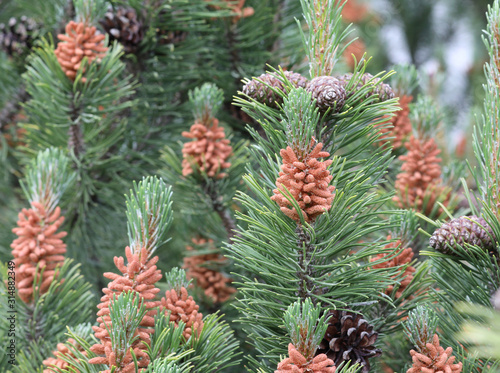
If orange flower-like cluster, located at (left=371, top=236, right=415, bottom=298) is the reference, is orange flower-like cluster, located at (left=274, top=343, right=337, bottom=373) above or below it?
below

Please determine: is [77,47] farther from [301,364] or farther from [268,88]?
[301,364]

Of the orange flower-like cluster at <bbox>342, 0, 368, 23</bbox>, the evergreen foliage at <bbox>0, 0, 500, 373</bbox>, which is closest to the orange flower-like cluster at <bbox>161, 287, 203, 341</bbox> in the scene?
the evergreen foliage at <bbox>0, 0, 500, 373</bbox>

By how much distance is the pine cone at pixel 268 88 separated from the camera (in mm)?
566

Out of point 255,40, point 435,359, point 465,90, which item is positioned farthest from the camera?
point 465,90

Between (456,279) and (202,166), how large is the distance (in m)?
0.38

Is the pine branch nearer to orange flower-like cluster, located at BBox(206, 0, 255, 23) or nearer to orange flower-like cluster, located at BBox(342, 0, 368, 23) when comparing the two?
orange flower-like cluster, located at BBox(206, 0, 255, 23)

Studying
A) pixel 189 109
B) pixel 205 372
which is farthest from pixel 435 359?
pixel 189 109

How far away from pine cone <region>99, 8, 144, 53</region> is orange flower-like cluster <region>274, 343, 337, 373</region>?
611mm

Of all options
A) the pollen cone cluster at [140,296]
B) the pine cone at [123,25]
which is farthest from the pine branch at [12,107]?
the pollen cone cluster at [140,296]

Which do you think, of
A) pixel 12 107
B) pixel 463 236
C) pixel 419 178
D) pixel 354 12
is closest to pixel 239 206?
pixel 419 178

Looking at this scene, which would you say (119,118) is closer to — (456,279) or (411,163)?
(411,163)

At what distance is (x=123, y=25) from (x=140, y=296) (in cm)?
51

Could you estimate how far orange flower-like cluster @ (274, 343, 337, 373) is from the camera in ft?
1.57

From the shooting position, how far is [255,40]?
0.92 meters
